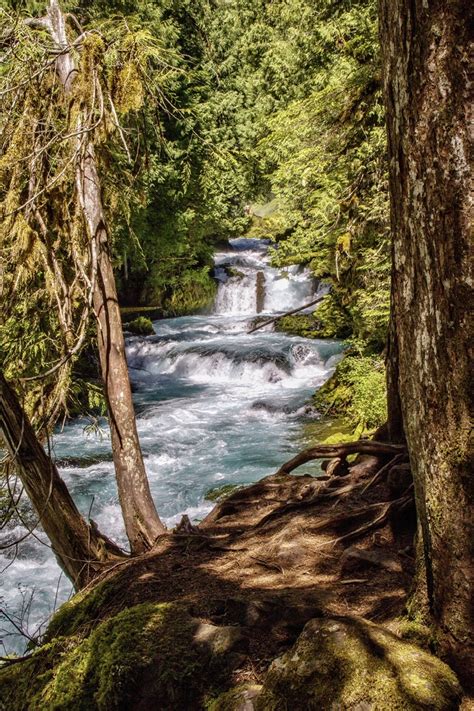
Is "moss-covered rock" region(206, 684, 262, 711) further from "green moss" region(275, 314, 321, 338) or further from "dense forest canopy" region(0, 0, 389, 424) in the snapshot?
"green moss" region(275, 314, 321, 338)

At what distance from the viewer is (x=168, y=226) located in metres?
18.9

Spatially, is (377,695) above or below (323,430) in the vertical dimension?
above

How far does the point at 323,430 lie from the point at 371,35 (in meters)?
7.10

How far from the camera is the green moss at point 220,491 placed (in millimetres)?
8234

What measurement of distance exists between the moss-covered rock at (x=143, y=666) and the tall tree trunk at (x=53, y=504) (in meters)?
1.28

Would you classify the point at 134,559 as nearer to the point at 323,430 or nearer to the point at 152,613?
the point at 152,613

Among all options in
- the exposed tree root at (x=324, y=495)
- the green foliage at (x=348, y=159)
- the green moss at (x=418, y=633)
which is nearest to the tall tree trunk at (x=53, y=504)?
the exposed tree root at (x=324, y=495)

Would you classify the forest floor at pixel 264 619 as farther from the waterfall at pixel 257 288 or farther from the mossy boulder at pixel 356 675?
the waterfall at pixel 257 288

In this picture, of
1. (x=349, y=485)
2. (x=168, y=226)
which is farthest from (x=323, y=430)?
(x=168, y=226)

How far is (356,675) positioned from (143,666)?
3.42 feet

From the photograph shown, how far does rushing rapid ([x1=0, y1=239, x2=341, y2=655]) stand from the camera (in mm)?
7008

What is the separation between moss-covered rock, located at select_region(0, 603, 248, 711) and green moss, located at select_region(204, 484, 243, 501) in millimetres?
5576

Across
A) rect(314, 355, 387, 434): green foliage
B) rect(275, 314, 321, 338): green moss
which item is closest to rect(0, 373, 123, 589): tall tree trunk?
rect(314, 355, 387, 434): green foliage

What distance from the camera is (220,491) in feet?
27.8
